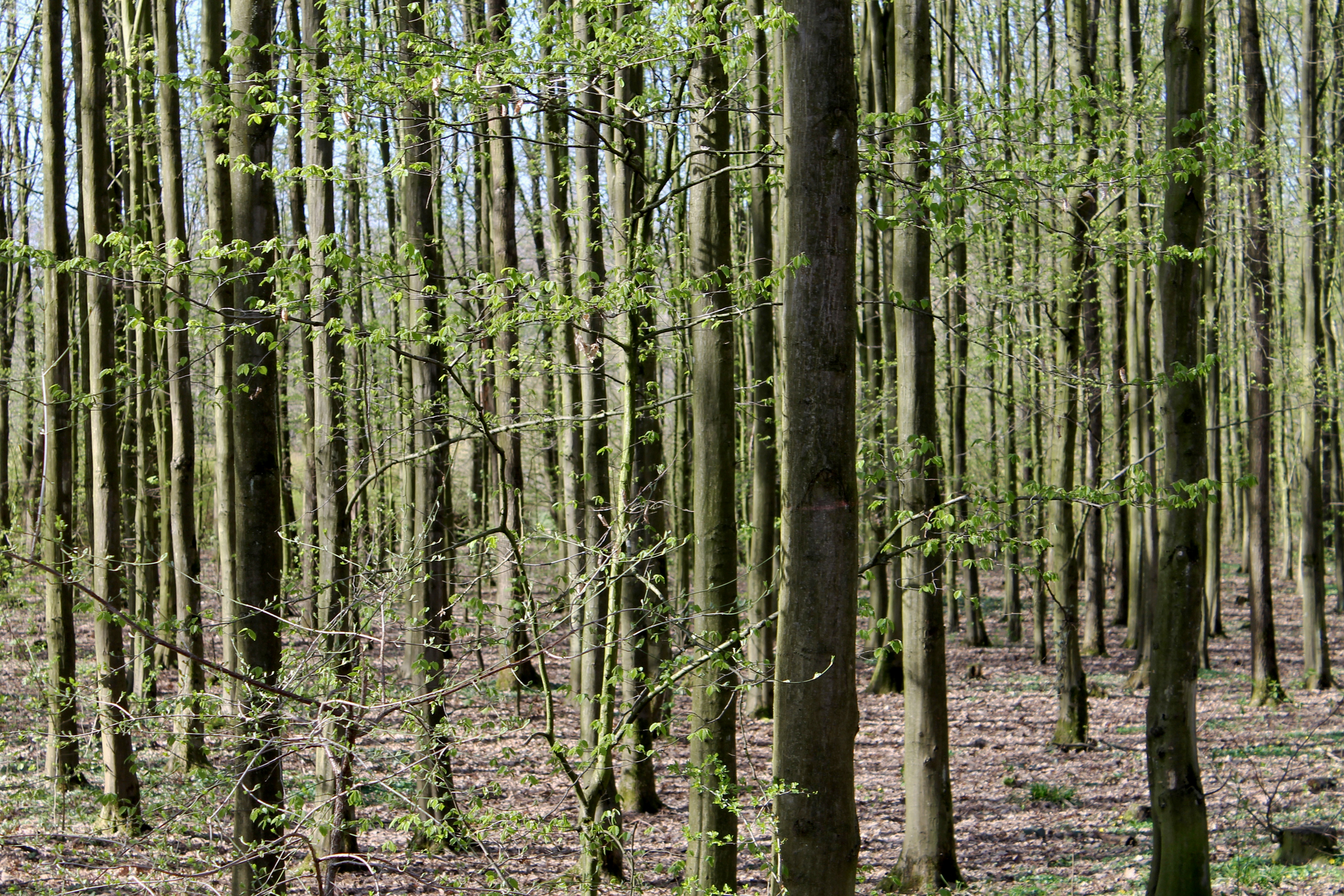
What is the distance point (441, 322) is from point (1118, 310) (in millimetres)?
11528

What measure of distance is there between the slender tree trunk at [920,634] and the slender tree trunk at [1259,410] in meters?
7.19

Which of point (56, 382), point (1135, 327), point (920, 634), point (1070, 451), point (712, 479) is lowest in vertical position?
point (920, 634)

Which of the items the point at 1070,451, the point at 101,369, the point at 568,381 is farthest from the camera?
the point at 568,381

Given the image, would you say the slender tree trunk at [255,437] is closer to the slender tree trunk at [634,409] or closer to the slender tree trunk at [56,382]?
the slender tree trunk at [634,409]

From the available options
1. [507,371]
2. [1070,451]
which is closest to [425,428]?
[507,371]

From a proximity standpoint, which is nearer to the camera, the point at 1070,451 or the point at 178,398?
the point at 178,398

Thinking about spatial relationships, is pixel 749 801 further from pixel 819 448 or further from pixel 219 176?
pixel 219 176

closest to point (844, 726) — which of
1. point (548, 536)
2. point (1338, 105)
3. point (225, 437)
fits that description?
point (548, 536)

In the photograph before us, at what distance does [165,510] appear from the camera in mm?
10555

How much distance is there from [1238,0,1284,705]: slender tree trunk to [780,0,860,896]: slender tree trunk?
10.5 metres

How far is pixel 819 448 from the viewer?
10.6ft

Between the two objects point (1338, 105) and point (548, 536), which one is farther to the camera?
point (1338, 105)

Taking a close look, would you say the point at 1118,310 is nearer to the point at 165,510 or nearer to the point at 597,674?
the point at 597,674

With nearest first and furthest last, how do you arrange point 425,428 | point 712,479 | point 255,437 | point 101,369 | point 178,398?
point 255,437, point 425,428, point 712,479, point 101,369, point 178,398
